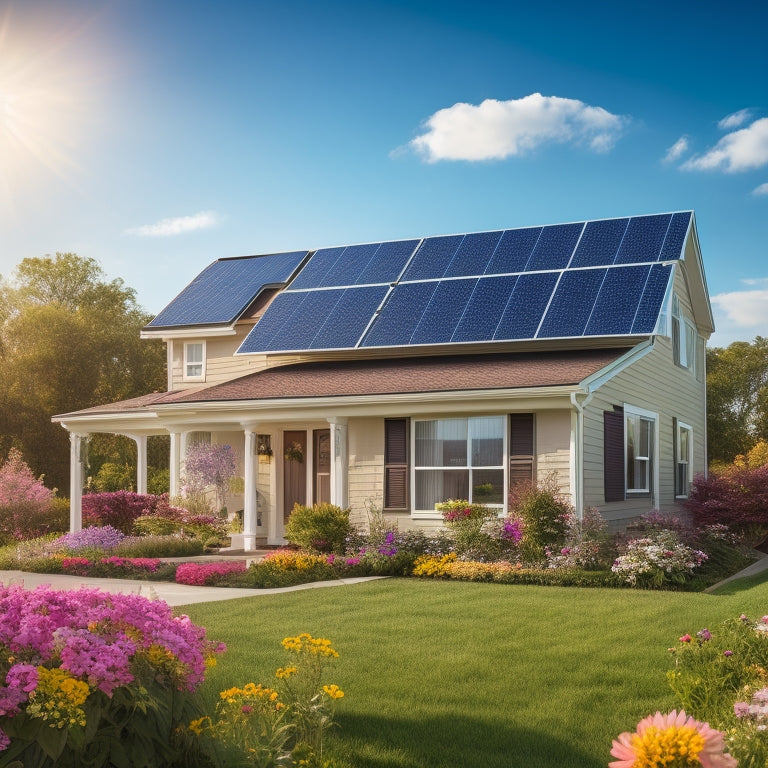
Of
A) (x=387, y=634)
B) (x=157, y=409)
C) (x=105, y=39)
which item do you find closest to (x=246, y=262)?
(x=157, y=409)

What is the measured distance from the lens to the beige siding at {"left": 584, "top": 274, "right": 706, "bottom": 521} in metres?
16.1

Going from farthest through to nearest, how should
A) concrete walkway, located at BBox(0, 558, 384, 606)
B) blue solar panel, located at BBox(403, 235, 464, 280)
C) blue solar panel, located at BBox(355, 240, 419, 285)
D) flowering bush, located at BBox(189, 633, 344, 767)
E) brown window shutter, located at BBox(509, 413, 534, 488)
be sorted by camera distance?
blue solar panel, located at BBox(355, 240, 419, 285) → blue solar panel, located at BBox(403, 235, 464, 280) → brown window shutter, located at BBox(509, 413, 534, 488) → concrete walkway, located at BBox(0, 558, 384, 606) → flowering bush, located at BBox(189, 633, 344, 767)

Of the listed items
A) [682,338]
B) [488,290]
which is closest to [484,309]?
[488,290]

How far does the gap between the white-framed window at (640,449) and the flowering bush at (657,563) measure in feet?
13.8

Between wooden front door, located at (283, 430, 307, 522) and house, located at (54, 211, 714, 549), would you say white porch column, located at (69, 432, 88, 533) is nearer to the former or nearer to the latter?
house, located at (54, 211, 714, 549)

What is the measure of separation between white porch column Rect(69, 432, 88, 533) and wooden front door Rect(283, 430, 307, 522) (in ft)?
15.0

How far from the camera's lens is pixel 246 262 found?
83.1ft

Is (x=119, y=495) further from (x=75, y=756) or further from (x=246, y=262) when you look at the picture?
(x=75, y=756)

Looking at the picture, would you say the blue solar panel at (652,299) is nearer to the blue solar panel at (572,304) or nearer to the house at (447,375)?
the house at (447,375)

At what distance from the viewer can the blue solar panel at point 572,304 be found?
17125 millimetres

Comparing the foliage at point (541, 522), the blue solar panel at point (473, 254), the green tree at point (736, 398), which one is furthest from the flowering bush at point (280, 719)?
the green tree at point (736, 398)

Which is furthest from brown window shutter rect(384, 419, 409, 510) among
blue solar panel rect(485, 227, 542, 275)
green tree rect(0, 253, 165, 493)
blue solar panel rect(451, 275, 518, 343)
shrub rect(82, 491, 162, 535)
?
green tree rect(0, 253, 165, 493)

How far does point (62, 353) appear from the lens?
3659cm

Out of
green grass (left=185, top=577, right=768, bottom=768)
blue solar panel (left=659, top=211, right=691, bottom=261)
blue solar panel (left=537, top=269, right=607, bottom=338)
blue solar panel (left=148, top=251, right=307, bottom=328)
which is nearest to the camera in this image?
green grass (left=185, top=577, right=768, bottom=768)
